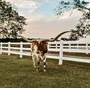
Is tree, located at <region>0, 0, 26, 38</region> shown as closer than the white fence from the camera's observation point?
No

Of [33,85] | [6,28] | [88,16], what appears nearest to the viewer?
[33,85]

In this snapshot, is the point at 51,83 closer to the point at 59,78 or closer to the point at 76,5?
the point at 59,78

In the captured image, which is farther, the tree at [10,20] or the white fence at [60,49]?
the tree at [10,20]

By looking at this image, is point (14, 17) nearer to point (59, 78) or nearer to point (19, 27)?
point (19, 27)

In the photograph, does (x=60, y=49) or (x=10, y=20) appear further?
(x=10, y=20)

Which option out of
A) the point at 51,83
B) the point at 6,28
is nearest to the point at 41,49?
the point at 51,83

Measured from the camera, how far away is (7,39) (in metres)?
64.4

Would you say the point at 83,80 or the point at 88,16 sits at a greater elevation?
the point at 88,16

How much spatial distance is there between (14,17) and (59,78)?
168 feet

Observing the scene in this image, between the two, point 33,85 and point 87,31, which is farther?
point 87,31

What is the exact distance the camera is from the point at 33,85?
40.0 ft

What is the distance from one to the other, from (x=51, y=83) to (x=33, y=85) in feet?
2.52

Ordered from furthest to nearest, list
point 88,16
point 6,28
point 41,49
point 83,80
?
point 6,28 < point 88,16 < point 41,49 < point 83,80

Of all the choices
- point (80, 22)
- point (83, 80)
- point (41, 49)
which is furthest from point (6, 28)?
point (83, 80)
